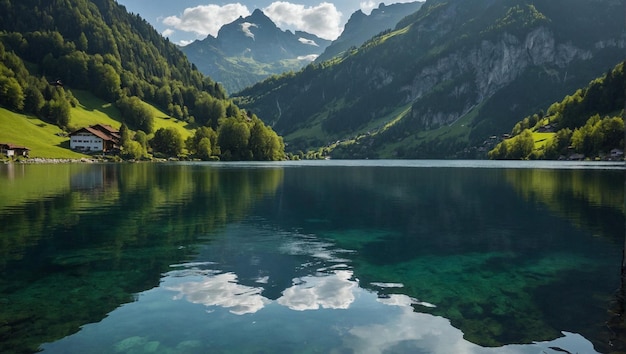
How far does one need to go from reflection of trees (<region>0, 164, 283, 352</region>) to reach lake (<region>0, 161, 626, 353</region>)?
0.12 m

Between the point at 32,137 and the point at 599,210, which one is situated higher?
the point at 32,137

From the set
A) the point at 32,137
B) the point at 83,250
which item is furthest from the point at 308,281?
the point at 32,137

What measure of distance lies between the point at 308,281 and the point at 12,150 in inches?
7112

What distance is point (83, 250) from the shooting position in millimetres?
28828

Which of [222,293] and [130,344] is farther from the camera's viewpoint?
[222,293]

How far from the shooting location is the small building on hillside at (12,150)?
162m

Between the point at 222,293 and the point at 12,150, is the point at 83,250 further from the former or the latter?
the point at 12,150

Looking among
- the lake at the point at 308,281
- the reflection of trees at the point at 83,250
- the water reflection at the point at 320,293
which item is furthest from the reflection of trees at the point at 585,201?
the reflection of trees at the point at 83,250

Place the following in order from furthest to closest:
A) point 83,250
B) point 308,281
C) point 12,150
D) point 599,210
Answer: point 12,150, point 599,210, point 83,250, point 308,281

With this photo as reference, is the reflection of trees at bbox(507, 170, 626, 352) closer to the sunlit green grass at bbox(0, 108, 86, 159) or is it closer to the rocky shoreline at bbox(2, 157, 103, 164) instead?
the rocky shoreline at bbox(2, 157, 103, 164)

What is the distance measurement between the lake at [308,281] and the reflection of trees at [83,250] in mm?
116

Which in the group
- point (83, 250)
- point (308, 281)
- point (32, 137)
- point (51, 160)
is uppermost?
point (32, 137)

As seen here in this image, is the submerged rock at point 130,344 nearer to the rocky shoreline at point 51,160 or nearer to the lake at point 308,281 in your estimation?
the lake at point 308,281

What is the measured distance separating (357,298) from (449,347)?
18.5ft
